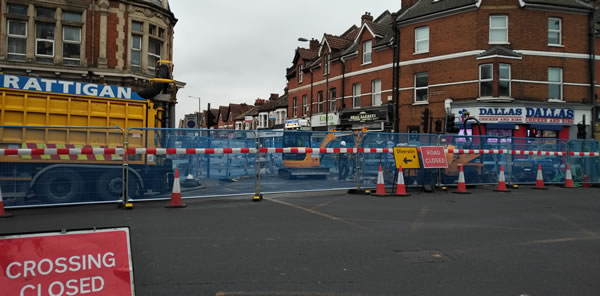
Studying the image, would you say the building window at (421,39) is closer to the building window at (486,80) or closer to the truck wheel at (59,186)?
the building window at (486,80)

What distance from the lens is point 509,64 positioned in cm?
2464

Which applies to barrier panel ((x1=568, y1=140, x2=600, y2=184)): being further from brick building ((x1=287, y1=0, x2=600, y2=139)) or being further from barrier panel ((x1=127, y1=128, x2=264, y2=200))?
barrier panel ((x1=127, y1=128, x2=264, y2=200))

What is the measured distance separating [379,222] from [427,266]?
2910mm

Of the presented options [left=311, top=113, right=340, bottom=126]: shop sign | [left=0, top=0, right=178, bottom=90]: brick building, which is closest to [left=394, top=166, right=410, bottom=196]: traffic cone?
[left=0, top=0, right=178, bottom=90]: brick building

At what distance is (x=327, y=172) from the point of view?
498 inches

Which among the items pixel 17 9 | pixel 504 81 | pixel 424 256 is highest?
pixel 17 9

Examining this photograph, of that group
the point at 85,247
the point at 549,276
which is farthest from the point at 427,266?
the point at 85,247

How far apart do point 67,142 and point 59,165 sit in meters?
0.79

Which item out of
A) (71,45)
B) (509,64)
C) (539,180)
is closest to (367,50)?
(509,64)

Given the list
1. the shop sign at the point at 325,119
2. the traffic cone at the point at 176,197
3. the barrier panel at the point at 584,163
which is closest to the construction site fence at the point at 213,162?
the traffic cone at the point at 176,197

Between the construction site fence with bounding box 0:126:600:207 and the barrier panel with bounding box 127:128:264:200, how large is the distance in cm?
2

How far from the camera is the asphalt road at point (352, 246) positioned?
174 inches

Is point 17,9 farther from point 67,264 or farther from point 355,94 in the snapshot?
point 355,94

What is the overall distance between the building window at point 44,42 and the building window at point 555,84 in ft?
90.4
